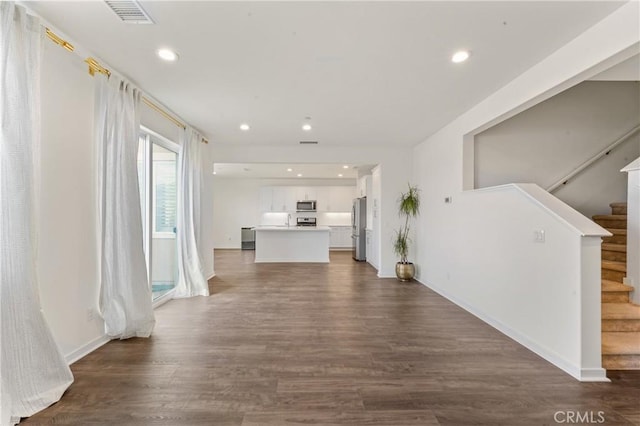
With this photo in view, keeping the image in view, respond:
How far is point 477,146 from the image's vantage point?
4.18m

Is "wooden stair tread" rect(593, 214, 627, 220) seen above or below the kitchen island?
above

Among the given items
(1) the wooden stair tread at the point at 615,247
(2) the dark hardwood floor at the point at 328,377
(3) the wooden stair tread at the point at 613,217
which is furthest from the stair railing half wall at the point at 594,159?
(2) the dark hardwood floor at the point at 328,377

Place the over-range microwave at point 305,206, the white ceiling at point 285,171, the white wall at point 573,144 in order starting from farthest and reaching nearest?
the over-range microwave at point 305,206, the white ceiling at point 285,171, the white wall at point 573,144

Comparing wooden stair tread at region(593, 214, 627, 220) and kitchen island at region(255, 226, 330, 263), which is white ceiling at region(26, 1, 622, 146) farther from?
kitchen island at region(255, 226, 330, 263)

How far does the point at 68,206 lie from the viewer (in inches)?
95.1

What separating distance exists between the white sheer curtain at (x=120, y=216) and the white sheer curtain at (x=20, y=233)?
77 cm

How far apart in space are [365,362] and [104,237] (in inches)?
108

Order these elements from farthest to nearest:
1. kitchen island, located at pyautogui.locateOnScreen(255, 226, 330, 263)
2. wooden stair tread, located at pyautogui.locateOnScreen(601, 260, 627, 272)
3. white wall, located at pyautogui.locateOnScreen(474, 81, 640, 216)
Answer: kitchen island, located at pyautogui.locateOnScreen(255, 226, 330, 263) < white wall, located at pyautogui.locateOnScreen(474, 81, 640, 216) < wooden stair tread, located at pyautogui.locateOnScreen(601, 260, 627, 272)

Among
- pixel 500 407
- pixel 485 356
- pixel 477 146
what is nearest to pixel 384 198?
pixel 477 146

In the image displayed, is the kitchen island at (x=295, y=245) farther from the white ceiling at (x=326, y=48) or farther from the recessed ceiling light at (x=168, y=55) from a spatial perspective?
the recessed ceiling light at (x=168, y=55)

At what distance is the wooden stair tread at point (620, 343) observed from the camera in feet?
7.88

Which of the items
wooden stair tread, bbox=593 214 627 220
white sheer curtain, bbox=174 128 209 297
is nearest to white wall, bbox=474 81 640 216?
wooden stair tread, bbox=593 214 627 220

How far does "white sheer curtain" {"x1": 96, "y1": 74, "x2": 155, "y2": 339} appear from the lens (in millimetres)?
2723

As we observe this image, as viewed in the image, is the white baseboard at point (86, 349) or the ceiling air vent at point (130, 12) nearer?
the ceiling air vent at point (130, 12)
